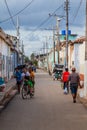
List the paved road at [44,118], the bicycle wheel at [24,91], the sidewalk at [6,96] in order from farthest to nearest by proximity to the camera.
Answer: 1. the bicycle wheel at [24,91]
2. the sidewalk at [6,96]
3. the paved road at [44,118]

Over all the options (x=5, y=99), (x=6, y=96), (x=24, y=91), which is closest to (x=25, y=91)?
(x=24, y=91)

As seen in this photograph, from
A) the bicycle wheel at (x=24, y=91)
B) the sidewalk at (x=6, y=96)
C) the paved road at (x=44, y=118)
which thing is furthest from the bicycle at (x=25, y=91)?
the paved road at (x=44, y=118)

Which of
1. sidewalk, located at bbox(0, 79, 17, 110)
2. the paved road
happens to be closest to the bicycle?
sidewalk, located at bbox(0, 79, 17, 110)

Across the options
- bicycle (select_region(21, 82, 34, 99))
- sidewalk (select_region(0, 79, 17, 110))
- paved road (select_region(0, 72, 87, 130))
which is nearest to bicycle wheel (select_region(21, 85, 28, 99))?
bicycle (select_region(21, 82, 34, 99))

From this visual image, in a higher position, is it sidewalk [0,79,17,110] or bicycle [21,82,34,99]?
bicycle [21,82,34,99]

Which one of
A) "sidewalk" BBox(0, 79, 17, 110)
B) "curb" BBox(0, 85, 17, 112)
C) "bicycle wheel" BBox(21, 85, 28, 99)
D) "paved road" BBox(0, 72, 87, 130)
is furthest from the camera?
"bicycle wheel" BBox(21, 85, 28, 99)

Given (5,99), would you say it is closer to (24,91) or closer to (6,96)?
(24,91)

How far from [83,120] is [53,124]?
1576mm

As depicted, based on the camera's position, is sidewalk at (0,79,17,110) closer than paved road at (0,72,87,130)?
No

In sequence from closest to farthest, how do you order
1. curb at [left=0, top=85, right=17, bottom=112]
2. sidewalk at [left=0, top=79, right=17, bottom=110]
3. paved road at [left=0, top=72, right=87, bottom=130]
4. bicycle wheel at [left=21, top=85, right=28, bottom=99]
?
paved road at [left=0, top=72, right=87, bottom=130]
curb at [left=0, top=85, right=17, bottom=112]
sidewalk at [left=0, top=79, right=17, bottom=110]
bicycle wheel at [left=21, top=85, right=28, bottom=99]

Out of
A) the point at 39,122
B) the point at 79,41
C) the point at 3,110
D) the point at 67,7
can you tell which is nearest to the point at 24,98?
the point at 3,110

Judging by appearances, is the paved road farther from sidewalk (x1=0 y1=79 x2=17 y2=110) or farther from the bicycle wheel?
the bicycle wheel

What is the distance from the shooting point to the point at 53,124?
15.9m

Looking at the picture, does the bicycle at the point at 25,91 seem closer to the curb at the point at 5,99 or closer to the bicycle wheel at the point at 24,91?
the bicycle wheel at the point at 24,91
